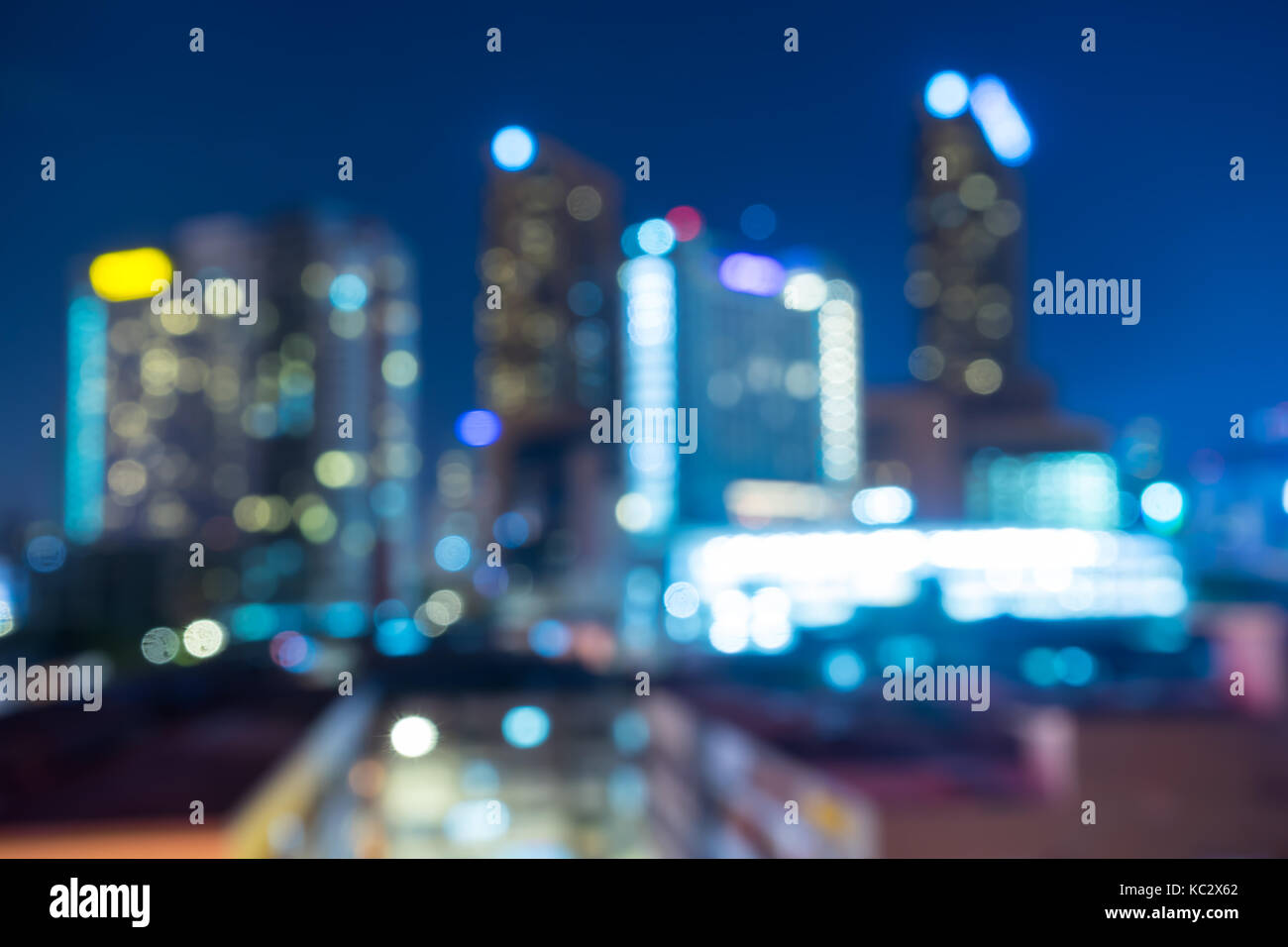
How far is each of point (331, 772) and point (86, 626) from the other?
437 inches

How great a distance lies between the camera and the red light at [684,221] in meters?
15.5

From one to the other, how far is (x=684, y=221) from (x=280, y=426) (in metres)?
20.9

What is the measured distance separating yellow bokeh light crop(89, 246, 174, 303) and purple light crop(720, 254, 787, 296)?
16.9m

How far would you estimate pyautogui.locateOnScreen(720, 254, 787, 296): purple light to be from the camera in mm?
20609

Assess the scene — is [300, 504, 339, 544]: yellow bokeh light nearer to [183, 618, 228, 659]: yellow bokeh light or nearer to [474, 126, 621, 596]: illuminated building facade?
[474, 126, 621, 596]: illuminated building facade

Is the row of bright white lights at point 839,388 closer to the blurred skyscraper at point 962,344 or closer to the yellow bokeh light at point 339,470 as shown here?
the blurred skyscraper at point 962,344

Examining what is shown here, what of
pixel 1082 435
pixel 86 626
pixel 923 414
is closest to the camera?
pixel 86 626

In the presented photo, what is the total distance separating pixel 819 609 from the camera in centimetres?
1956

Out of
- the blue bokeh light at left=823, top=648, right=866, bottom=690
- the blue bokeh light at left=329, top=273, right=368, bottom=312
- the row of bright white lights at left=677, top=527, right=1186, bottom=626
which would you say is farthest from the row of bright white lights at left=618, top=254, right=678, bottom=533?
the blue bokeh light at left=329, top=273, right=368, bottom=312

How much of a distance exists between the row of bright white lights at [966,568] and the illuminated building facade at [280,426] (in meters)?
11.4

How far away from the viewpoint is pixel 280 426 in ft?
102
